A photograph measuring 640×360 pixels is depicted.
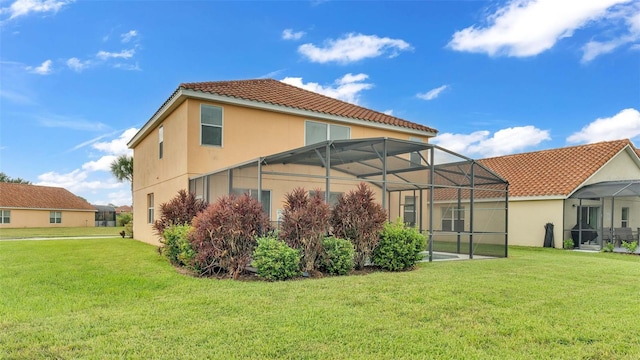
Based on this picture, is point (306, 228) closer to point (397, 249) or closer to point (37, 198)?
point (397, 249)

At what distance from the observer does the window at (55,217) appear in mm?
40438

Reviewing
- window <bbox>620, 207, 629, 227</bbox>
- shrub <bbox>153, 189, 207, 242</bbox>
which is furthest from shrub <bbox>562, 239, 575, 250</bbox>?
shrub <bbox>153, 189, 207, 242</bbox>

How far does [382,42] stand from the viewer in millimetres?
15500

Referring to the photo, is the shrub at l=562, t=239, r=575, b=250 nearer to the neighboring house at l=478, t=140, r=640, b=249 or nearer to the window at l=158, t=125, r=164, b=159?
the neighboring house at l=478, t=140, r=640, b=249

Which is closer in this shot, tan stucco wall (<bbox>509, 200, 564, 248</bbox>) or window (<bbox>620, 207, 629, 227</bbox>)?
tan stucco wall (<bbox>509, 200, 564, 248</bbox>)

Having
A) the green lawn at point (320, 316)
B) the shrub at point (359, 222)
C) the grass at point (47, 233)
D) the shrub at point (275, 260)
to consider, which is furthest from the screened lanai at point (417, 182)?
the grass at point (47, 233)

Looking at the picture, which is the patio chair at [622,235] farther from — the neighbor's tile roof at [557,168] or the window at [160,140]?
the window at [160,140]

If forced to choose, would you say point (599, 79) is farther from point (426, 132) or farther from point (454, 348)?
point (454, 348)

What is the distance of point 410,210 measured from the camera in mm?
16703

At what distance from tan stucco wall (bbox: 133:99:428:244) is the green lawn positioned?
192 inches

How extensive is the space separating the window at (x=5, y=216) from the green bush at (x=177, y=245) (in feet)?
116

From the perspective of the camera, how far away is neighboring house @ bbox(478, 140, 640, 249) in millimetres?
17312

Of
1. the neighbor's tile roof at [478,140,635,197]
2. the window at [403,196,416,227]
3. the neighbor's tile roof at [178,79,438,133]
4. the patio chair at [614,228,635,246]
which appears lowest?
the patio chair at [614,228,635,246]

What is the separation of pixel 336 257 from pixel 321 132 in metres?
7.41
